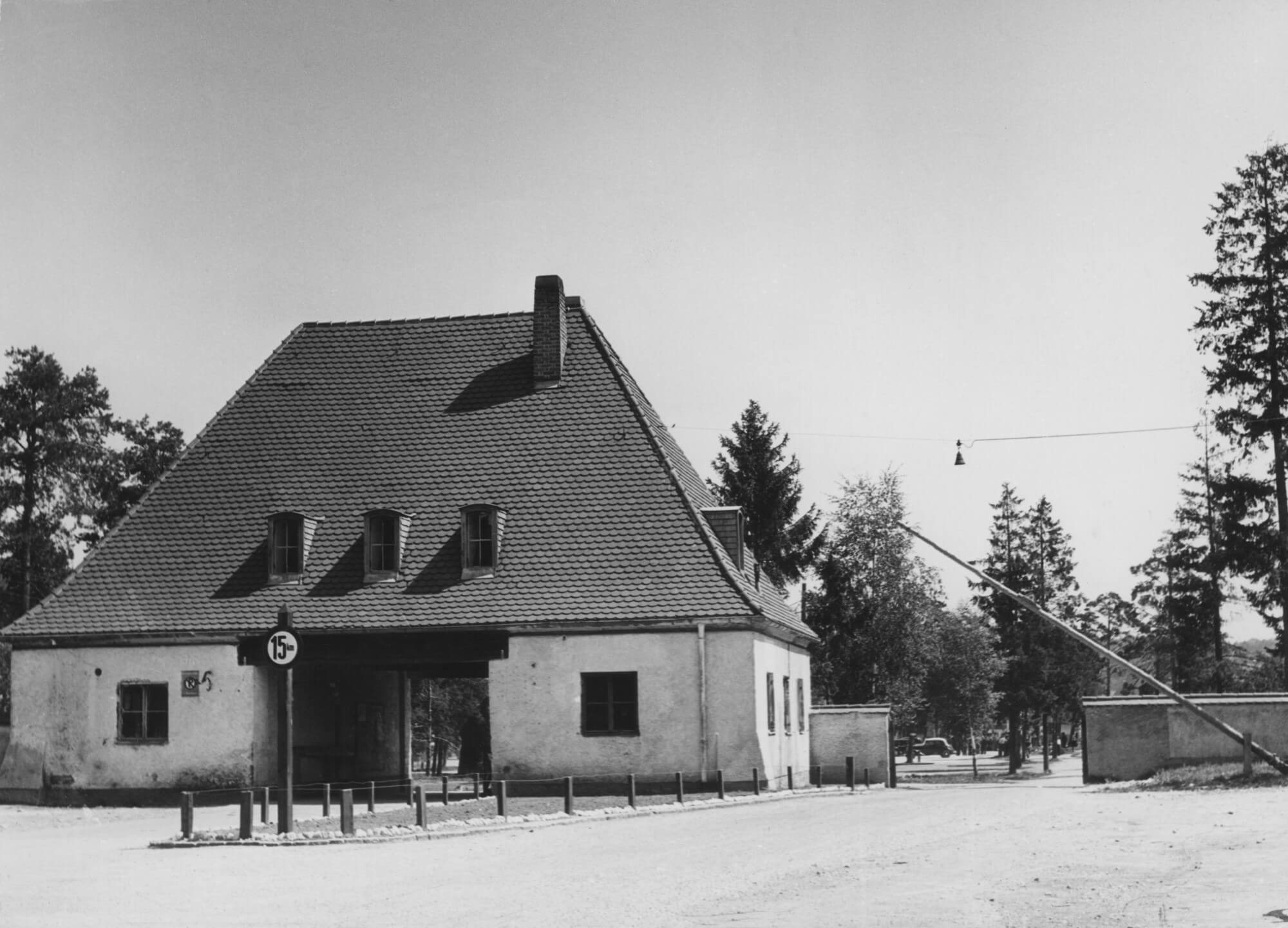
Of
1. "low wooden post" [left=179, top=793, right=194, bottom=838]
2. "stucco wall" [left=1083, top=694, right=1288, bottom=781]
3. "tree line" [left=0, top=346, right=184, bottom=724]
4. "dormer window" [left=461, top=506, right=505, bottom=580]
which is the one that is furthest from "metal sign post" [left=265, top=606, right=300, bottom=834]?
"tree line" [left=0, top=346, right=184, bottom=724]

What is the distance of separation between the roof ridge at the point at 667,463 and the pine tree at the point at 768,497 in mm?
23086

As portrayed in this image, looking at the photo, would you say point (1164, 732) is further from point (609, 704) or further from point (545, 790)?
point (545, 790)

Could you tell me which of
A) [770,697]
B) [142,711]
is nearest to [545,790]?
[770,697]

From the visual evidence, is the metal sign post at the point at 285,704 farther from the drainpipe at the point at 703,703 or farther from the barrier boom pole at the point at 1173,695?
the barrier boom pole at the point at 1173,695

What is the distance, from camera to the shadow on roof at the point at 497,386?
33.2m

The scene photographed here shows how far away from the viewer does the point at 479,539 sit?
30.0m

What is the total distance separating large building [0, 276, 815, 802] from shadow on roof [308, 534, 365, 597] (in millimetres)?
65

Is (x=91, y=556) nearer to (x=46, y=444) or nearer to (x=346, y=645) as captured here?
(x=346, y=645)

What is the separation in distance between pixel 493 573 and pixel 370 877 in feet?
49.1

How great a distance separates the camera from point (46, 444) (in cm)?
5331

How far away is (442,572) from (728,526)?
6255 millimetres

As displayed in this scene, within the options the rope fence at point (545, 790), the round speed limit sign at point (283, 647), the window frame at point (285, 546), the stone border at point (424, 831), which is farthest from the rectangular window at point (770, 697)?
the round speed limit sign at point (283, 647)

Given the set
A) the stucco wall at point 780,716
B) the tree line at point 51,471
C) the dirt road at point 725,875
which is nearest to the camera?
the dirt road at point 725,875

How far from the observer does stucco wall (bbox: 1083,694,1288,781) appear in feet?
97.7
